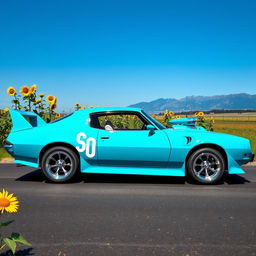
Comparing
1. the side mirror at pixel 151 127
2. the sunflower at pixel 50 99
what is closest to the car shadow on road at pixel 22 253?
the side mirror at pixel 151 127

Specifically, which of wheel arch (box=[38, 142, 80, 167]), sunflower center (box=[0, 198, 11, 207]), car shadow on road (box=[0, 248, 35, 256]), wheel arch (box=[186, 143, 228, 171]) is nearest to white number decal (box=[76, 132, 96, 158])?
wheel arch (box=[38, 142, 80, 167])

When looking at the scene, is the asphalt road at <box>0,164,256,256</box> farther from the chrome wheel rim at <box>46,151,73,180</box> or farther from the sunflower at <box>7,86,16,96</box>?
the sunflower at <box>7,86,16,96</box>

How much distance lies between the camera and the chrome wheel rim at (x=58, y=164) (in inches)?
218

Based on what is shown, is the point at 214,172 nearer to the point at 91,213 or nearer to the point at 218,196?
the point at 218,196

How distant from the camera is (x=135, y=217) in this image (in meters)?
3.63

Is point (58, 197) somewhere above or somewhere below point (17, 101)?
below

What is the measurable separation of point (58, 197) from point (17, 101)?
7304 mm

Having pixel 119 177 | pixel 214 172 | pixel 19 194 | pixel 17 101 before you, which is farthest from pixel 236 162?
pixel 17 101

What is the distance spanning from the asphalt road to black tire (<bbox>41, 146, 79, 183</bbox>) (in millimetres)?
176

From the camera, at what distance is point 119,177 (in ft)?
20.3

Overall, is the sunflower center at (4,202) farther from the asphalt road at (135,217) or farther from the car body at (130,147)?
the car body at (130,147)

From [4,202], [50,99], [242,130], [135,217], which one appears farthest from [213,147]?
[242,130]

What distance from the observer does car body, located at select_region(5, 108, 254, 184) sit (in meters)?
5.38

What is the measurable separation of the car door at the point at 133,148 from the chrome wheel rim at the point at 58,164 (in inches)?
24.0
